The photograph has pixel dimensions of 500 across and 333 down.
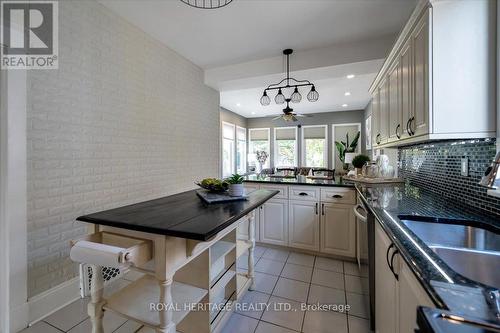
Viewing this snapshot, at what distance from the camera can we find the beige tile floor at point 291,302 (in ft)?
5.36

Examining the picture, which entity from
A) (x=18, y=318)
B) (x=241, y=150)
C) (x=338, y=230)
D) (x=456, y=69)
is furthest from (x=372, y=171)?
(x=241, y=150)

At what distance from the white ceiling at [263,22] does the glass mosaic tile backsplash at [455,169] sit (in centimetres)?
146

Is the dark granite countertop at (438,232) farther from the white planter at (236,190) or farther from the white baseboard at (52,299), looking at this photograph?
the white baseboard at (52,299)

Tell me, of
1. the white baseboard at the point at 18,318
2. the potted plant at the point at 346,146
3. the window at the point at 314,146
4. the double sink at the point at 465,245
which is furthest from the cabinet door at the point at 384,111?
the window at the point at 314,146

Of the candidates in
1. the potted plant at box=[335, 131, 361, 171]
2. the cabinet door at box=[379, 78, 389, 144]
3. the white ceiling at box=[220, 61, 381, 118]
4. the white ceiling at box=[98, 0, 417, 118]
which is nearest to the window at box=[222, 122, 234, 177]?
the white ceiling at box=[220, 61, 381, 118]

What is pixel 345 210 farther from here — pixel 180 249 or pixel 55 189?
pixel 55 189

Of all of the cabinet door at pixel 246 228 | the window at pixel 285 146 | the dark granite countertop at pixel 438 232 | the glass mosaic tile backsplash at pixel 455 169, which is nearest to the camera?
the dark granite countertop at pixel 438 232

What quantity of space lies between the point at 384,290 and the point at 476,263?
0.46m

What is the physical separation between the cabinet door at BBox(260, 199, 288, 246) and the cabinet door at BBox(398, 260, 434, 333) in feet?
6.38

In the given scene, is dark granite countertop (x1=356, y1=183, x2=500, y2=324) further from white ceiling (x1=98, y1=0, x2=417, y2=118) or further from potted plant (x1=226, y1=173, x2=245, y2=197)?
white ceiling (x1=98, y1=0, x2=417, y2=118)

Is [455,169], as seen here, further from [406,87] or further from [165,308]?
[165,308]

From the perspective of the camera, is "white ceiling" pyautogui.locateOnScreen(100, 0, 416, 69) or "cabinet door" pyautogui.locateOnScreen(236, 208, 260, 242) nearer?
"white ceiling" pyautogui.locateOnScreen(100, 0, 416, 69)

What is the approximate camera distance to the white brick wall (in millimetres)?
1700

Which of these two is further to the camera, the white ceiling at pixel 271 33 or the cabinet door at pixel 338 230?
the cabinet door at pixel 338 230
